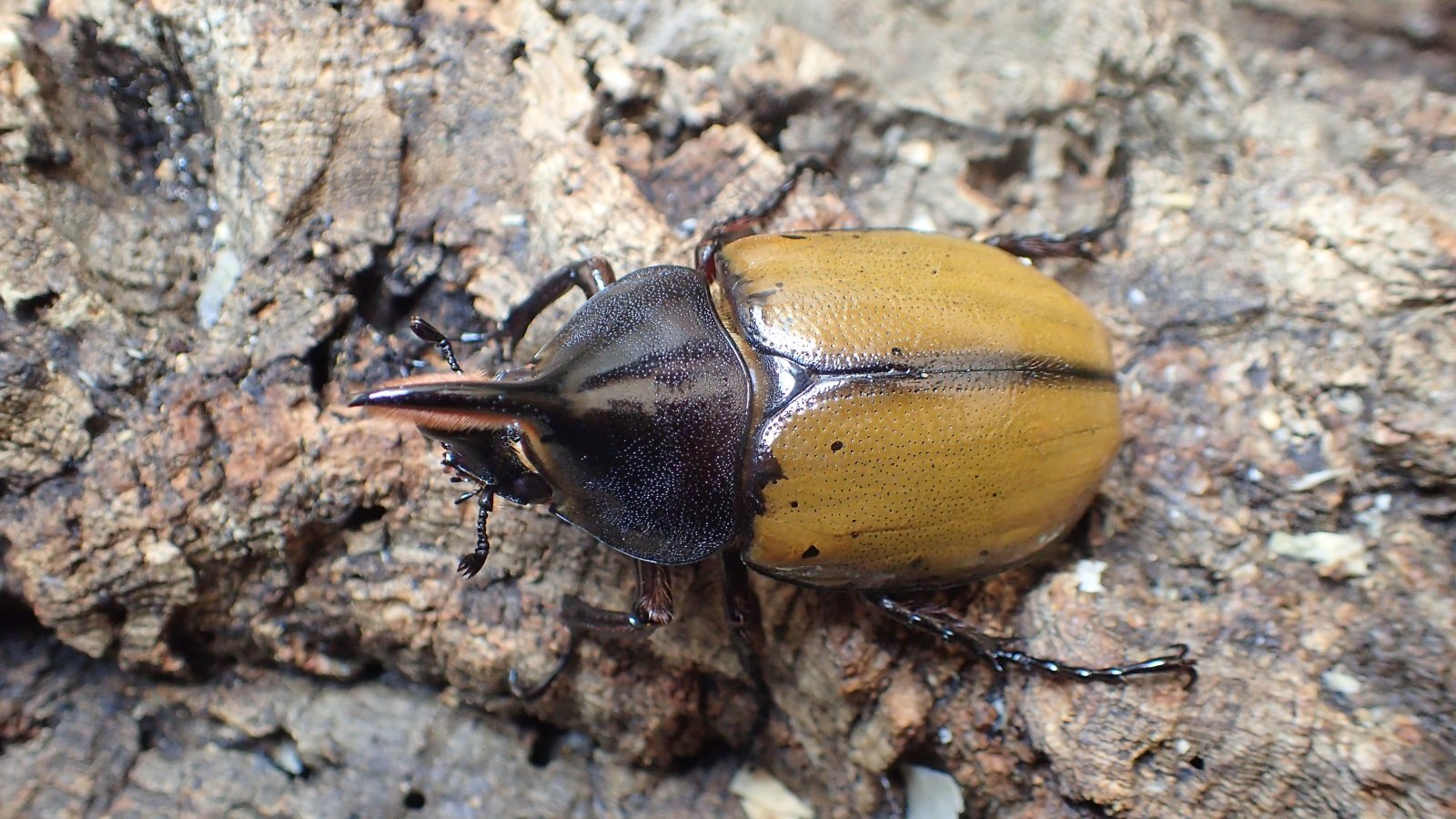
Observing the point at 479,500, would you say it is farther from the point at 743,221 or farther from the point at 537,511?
the point at 743,221

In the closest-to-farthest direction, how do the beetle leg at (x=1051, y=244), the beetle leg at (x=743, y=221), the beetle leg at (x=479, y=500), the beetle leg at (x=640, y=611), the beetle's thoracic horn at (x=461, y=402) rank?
the beetle's thoracic horn at (x=461, y=402) < the beetle leg at (x=479, y=500) < the beetle leg at (x=640, y=611) < the beetle leg at (x=743, y=221) < the beetle leg at (x=1051, y=244)

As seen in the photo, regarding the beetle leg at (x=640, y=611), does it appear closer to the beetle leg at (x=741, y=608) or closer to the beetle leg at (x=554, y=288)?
the beetle leg at (x=741, y=608)

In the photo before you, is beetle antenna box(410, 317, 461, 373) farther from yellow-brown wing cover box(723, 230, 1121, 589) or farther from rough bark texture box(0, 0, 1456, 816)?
yellow-brown wing cover box(723, 230, 1121, 589)

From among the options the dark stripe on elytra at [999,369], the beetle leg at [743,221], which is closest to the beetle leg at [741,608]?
the dark stripe on elytra at [999,369]

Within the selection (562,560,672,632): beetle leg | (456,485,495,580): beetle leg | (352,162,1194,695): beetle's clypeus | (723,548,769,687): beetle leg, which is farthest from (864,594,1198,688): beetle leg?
(456,485,495,580): beetle leg

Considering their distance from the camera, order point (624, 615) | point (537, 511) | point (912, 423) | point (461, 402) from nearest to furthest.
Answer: point (461, 402)
point (912, 423)
point (624, 615)
point (537, 511)

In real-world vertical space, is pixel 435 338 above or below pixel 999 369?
above

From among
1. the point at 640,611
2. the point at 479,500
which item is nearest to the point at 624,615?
the point at 640,611
